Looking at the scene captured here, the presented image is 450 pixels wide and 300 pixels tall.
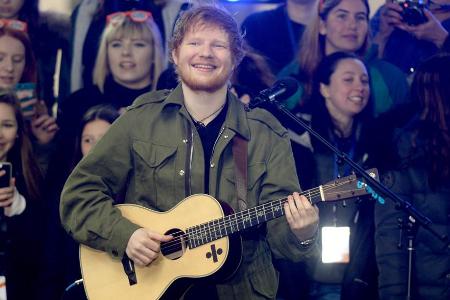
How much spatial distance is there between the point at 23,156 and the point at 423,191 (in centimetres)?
276

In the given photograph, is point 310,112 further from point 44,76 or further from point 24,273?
point 24,273

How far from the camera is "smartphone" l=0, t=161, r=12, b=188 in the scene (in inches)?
185

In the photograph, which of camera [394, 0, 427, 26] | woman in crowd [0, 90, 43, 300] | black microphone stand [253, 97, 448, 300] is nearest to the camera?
black microphone stand [253, 97, 448, 300]

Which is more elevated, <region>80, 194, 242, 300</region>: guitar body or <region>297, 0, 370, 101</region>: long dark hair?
<region>297, 0, 370, 101</region>: long dark hair

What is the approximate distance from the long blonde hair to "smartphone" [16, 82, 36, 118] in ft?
1.43

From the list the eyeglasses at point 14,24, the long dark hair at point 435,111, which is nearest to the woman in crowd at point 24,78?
the eyeglasses at point 14,24

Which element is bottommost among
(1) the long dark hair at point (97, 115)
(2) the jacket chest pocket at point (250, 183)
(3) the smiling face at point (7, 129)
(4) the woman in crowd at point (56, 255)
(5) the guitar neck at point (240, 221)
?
(4) the woman in crowd at point (56, 255)

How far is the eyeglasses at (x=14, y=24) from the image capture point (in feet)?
15.7

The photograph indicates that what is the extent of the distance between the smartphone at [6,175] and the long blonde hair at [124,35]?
83cm

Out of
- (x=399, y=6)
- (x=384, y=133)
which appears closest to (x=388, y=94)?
(x=384, y=133)

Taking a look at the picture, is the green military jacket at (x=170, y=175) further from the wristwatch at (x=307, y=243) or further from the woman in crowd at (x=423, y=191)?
the woman in crowd at (x=423, y=191)

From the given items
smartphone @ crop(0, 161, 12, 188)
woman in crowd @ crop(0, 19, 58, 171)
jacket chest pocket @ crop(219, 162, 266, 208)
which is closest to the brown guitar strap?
jacket chest pocket @ crop(219, 162, 266, 208)

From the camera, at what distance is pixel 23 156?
15.7 feet

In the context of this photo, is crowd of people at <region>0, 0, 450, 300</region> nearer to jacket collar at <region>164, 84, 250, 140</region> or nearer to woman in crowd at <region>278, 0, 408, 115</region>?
woman in crowd at <region>278, 0, 408, 115</region>
